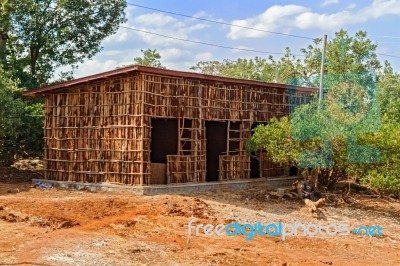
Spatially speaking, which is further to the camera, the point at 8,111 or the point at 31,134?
Result: the point at 31,134

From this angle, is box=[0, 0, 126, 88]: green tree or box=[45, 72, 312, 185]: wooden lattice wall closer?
box=[45, 72, 312, 185]: wooden lattice wall

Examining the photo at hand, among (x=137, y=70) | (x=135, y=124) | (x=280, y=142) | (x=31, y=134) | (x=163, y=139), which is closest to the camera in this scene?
(x=137, y=70)

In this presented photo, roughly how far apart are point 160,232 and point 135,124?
14.6 feet

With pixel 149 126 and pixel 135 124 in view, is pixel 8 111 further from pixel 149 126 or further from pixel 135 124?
pixel 149 126

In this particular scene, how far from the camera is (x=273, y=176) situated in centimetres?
1653

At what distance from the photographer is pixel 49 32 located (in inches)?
861

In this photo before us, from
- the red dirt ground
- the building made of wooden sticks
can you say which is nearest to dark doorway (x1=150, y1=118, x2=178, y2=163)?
the building made of wooden sticks

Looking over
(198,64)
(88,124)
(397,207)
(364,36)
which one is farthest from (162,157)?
(198,64)

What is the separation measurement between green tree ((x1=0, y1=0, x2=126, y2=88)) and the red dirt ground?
10500mm

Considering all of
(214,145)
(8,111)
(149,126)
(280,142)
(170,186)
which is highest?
(8,111)

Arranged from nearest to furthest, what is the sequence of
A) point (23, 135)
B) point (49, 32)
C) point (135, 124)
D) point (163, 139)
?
point (135, 124), point (163, 139), point (23, 135), point (49, 32)

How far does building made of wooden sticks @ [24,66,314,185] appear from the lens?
12.7m

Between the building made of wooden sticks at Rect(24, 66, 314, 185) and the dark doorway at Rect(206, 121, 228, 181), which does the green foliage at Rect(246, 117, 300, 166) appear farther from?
the building made of wooden sticks at Rect(24, 66, 314, 185)

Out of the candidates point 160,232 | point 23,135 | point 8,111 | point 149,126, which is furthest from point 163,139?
point 23,135
